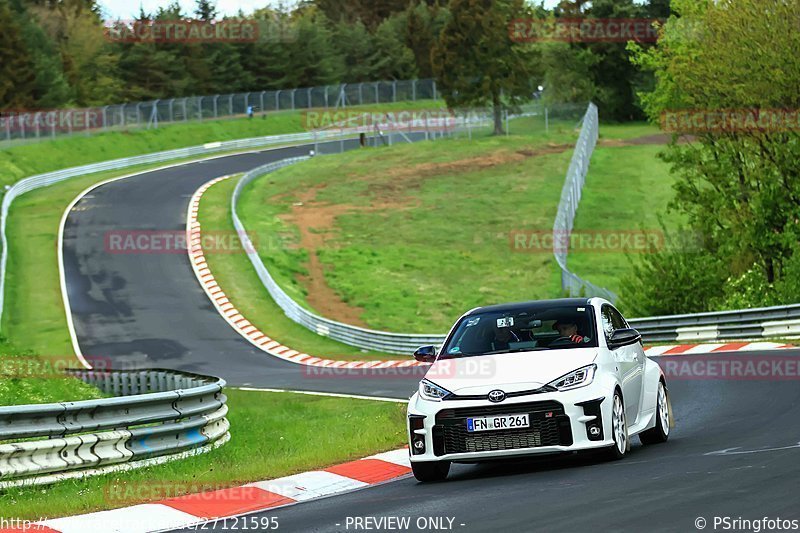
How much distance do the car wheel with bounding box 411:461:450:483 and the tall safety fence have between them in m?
61.6

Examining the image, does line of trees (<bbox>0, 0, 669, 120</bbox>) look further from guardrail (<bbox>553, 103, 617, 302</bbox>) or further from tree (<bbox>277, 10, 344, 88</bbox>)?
guardrail (<bbox>553, 103, 617, 302</bbox>)

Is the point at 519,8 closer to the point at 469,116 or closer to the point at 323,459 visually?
the point at 469,116

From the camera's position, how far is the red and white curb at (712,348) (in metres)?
24.6

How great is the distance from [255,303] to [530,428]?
3381cm

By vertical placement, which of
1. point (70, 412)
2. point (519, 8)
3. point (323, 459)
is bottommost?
point (323, 459)

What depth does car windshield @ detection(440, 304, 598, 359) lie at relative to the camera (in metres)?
11.9

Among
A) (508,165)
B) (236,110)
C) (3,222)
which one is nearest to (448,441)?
(3,222)

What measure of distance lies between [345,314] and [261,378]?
11.9m

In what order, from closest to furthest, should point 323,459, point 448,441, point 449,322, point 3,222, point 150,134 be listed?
point 448,441
point 323,459
point 449,322
point 3,222
point 150,134

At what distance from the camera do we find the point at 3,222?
51.7 m

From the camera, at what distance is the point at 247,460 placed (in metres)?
13.3

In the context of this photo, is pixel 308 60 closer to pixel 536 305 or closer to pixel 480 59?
Result: pixel 480 59

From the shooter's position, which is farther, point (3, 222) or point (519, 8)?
point (519, 8)

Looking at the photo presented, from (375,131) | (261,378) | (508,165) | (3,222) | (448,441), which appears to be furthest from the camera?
(375,131)
